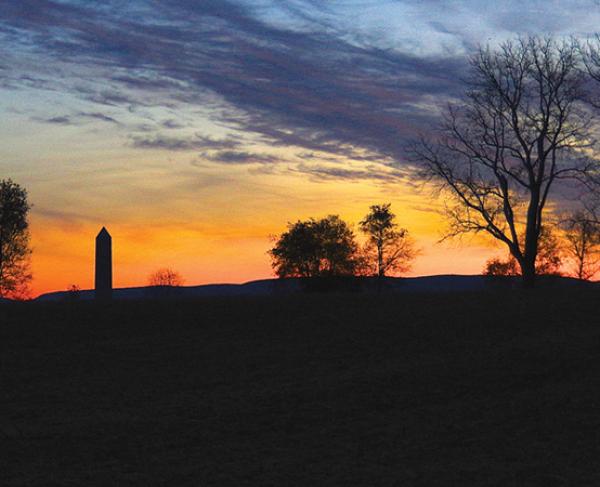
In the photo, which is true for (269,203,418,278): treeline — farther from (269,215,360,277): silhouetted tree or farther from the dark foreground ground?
the dark foreground ground

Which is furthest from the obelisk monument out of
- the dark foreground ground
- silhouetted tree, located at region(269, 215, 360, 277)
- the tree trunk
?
silhouetted tree, located at region(269, 215, 360, 277)

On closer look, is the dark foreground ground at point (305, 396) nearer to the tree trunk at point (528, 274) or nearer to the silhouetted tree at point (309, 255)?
the tree trunk at point (528, 274)

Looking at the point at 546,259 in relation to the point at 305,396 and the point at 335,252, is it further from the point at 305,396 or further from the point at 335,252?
the point at 305,396

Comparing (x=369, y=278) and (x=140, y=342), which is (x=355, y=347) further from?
(x=369, y=278)

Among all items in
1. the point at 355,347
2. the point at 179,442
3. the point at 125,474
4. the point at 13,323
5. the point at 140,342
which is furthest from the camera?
the point at 13,323

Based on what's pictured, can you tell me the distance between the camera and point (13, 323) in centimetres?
2925

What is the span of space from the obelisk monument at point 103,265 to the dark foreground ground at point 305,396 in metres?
5.33

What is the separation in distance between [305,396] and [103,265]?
19.9 m

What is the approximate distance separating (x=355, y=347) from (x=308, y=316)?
5.92 m

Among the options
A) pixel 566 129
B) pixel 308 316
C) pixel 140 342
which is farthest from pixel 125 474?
pixel 566 129

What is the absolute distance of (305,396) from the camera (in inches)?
721

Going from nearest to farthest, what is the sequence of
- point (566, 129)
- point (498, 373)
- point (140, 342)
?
point (498, 373), point (140, 342), point (566, 129)

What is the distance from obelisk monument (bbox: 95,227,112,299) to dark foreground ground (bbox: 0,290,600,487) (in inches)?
210

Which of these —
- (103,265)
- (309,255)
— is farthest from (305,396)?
(309,255)
